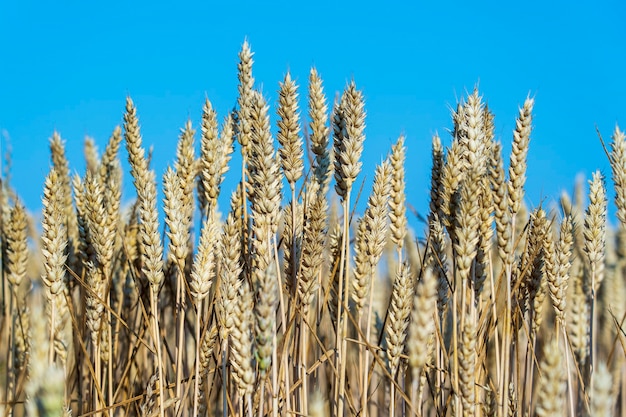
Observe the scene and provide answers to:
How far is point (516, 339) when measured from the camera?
8.20ft

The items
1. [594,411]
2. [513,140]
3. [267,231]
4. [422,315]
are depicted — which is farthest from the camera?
[513,140]

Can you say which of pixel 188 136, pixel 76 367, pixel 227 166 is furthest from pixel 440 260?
pixel 76 367

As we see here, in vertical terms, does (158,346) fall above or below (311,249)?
below

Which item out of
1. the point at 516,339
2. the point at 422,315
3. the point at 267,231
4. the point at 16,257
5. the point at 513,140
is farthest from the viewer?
the point at 16,257

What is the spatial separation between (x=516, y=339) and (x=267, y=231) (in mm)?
1002

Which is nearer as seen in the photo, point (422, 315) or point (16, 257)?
point (422, 315)

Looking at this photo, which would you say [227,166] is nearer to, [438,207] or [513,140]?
[438,207]

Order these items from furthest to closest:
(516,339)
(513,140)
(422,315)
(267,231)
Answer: (516,339) → (513,140) → (267,231) → (422,315)

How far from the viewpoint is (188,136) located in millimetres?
2648

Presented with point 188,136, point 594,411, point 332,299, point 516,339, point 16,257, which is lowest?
point 594,411

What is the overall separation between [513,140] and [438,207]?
329 mm

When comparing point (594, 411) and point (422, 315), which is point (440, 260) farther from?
point (594, 411)

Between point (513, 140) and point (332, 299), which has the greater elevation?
point (513, 140)

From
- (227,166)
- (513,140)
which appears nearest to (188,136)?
(227,166)
